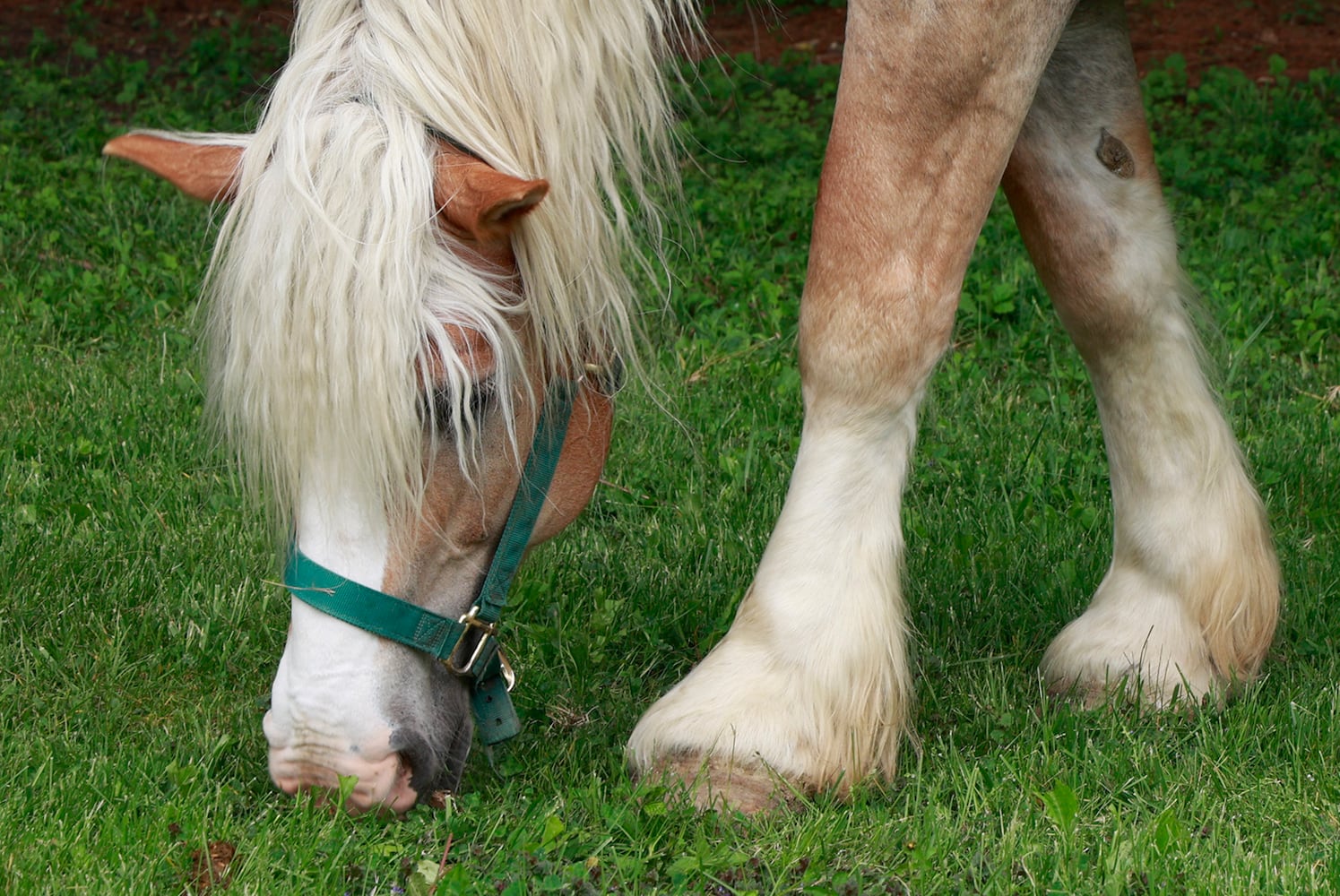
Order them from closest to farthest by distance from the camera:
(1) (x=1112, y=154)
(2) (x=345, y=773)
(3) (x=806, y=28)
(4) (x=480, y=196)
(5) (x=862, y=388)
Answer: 1. (4) (x=480, y=196)
2. (2) (x=345, y=773)
3. (5) (x=862, y=388)
4. (1) (x=1112, y=154)
5. (3) (x=806, y=28)

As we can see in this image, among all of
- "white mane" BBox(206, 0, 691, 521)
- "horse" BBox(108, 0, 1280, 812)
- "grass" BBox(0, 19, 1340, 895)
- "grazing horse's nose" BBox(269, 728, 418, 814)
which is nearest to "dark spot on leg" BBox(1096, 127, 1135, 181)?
"horse" BBox(108, 0, 1280, 812)

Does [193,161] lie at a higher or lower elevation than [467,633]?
higher

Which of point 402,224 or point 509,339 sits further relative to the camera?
point 509,339

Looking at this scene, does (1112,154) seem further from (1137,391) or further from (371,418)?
(371,418)

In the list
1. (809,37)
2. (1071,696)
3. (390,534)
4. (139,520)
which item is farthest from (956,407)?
(809,37)

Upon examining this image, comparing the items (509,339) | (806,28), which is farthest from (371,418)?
(806,28)

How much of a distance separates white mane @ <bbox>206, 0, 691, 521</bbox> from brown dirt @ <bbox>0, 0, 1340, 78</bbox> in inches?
243

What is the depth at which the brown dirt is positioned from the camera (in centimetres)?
834

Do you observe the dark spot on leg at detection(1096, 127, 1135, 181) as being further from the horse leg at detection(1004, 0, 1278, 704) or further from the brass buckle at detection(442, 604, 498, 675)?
the brass buckle at detection(442, 604, 498, 675)

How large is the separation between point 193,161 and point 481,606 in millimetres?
786

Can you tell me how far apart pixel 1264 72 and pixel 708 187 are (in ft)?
11.2

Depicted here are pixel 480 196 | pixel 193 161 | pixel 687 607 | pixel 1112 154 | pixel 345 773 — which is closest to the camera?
pixel 480 196

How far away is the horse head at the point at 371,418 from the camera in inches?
80.5

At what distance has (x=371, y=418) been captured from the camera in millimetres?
2045
